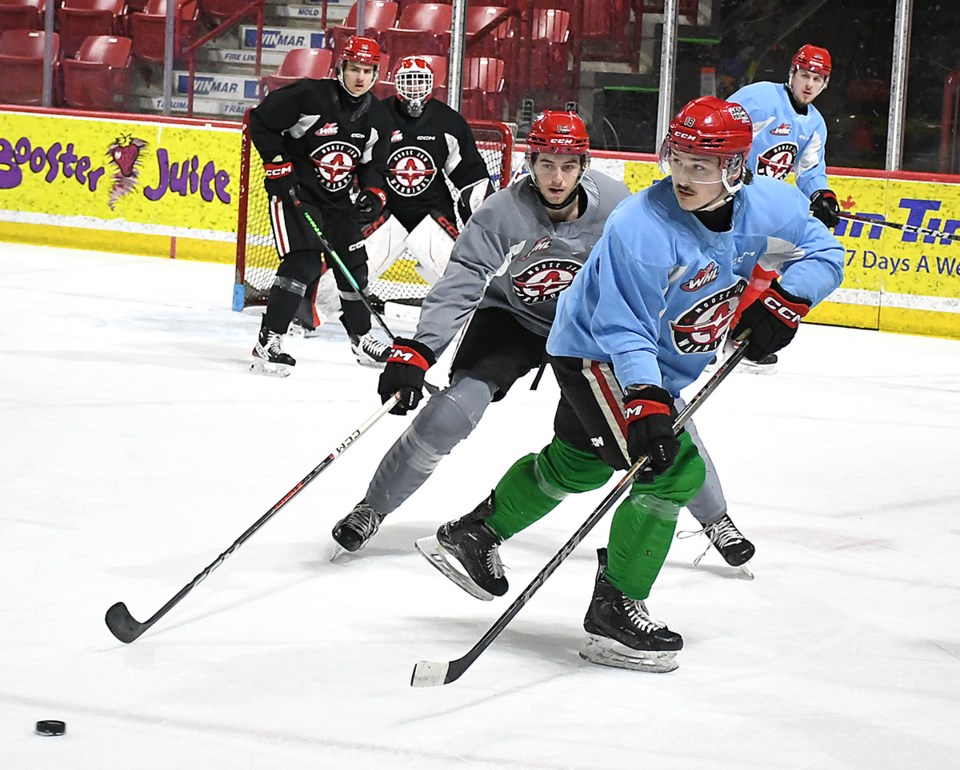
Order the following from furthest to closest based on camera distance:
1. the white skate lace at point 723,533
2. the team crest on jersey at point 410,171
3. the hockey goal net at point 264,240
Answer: the hockey goal net at point 264,240 < the team crest on jersey at point 410,171 < the white skate lace at point 723,533

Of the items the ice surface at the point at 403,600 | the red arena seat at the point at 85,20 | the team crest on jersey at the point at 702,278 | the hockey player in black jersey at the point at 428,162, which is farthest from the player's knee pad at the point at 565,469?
the red arena seat at the point at 85,20

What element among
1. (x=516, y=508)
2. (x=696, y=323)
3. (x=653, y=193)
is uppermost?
(x=653, y=193)

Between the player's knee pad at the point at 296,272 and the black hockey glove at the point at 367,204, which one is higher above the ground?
the black hockey glove at the point at 367,204

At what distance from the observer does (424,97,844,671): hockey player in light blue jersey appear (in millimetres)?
2379

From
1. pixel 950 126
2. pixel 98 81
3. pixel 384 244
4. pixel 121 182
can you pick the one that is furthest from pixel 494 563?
pixel 98 81

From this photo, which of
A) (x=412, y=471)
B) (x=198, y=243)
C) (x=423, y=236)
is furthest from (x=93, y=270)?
(x=412, y=471)

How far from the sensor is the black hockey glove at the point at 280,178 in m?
5.39

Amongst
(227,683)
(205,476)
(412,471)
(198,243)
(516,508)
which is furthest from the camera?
(198,243)

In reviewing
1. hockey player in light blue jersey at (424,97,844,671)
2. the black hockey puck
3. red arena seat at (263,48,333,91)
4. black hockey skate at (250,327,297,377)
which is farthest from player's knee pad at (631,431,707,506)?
red arena seat at (263,48,333,91)

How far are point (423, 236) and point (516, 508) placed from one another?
11.2ft

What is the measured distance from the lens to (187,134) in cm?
843

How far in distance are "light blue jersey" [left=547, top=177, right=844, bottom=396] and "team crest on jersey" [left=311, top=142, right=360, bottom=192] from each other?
118 inches

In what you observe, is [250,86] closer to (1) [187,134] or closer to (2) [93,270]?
(1) [187,134]

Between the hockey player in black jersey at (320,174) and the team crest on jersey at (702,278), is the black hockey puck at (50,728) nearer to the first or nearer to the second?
the team crest on jersey at (702,278)
